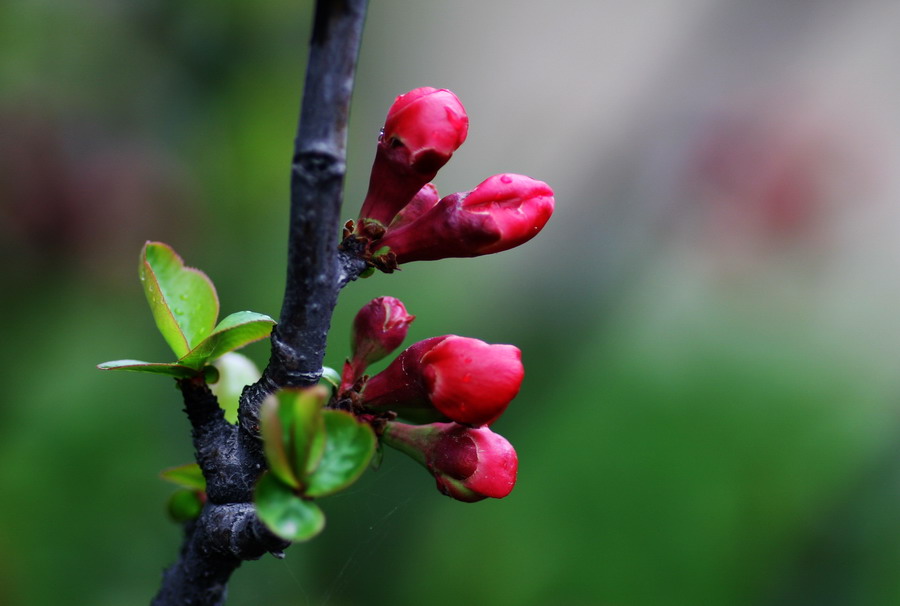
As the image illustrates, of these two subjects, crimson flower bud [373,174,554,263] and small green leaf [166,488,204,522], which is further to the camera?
small green leaf [166,488,204,522]

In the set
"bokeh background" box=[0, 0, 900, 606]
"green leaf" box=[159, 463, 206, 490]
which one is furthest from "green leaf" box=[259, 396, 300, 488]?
"bokeh background" box=[0, 0, 900, 606]

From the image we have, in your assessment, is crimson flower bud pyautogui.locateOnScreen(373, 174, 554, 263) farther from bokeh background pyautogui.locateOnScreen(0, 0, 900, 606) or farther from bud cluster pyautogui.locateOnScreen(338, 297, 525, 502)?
bokeh background pyautogui.locateOnScreen(0, 0, 900, 606)

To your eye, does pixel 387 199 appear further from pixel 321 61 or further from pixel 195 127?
pixel 195 127

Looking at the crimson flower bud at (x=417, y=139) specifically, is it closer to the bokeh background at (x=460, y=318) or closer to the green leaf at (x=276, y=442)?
the green leaf at (x=276, y=442)

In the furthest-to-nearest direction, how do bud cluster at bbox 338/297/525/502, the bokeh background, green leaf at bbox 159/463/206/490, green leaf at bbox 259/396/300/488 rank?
the bokeh background
green leaf at bbox 159/463/206/490
bud cluster at bbox 338/297/525/502
green leaf at bbox 259/396/300/488

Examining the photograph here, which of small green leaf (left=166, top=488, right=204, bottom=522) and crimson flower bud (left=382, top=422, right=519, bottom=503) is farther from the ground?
crimson flower bud (left=382, top=422, right=519, bottom=503)

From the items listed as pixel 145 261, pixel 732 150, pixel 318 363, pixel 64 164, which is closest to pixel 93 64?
pixel 64 164

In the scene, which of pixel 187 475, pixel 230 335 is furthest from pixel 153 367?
pixel 187 475
